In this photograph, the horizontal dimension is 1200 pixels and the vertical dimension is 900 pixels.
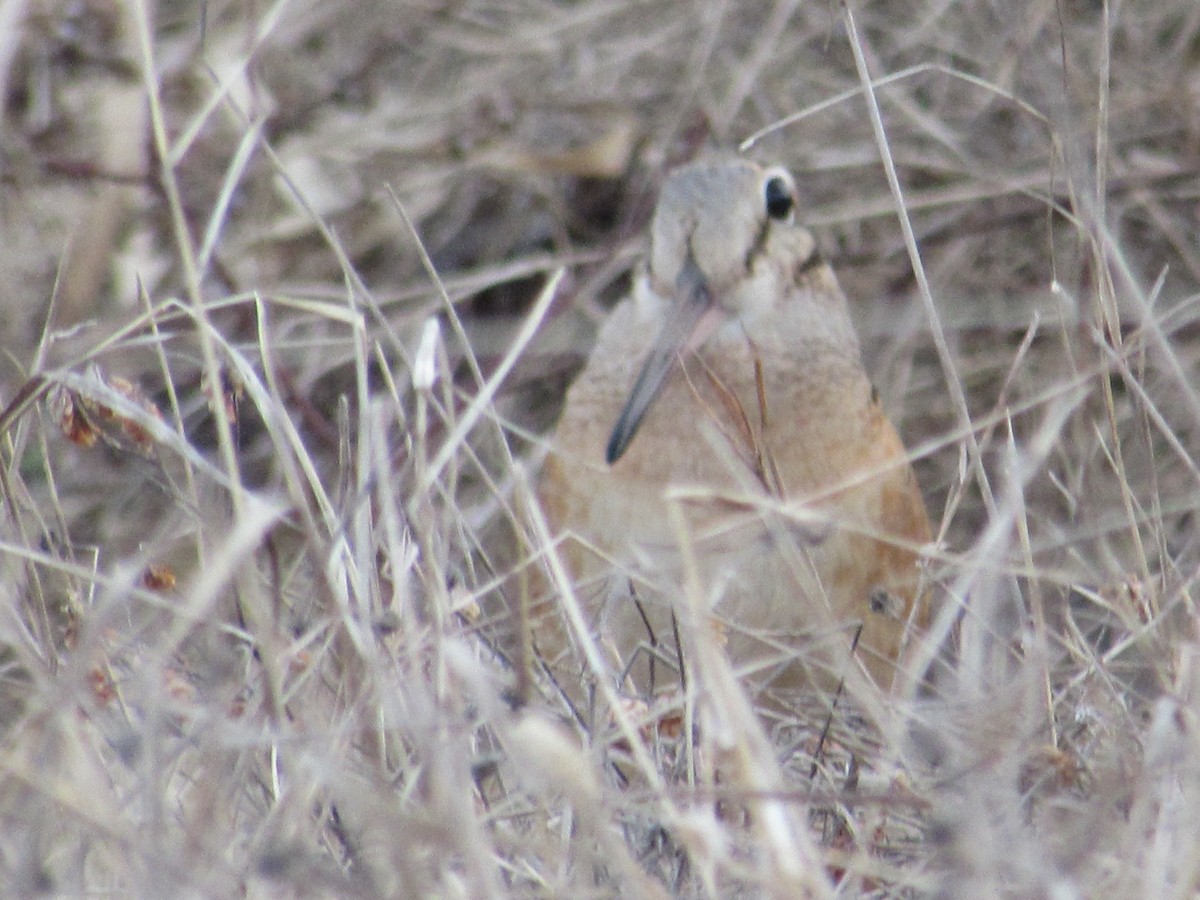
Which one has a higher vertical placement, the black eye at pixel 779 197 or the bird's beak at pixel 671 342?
the black eye at pixel 779 197

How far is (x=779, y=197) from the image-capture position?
3396 mm

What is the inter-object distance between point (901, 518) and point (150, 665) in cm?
172

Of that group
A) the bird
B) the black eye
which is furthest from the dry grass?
the black eye

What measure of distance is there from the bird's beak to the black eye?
0.72ft

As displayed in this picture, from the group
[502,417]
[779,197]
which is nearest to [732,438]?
[779,197]

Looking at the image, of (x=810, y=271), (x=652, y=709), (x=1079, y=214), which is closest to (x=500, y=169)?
(x=810, y=271)

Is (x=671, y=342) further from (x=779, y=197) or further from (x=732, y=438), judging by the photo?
(x=779, y=197)

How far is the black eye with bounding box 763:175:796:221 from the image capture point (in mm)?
3355

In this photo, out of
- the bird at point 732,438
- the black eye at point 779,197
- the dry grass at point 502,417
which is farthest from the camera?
the black eye at point 779,197

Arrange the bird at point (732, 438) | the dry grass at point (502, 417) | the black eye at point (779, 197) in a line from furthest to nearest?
the black eye at point (779, 197)
the bird at point (732, 438)
the dry grass at point (502, 417)

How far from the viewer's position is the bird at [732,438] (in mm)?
3031

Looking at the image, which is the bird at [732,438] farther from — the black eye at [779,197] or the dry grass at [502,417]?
the dry grass at [502,417]

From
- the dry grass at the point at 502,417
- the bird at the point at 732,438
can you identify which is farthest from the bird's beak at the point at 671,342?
the dry grass at the point at 502,417

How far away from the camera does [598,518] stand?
3213 millimetres
